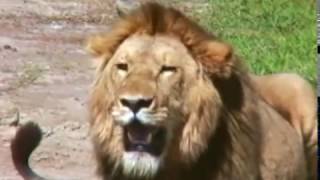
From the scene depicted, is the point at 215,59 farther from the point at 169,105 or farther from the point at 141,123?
the point at 141,123

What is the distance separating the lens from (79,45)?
32.2ft

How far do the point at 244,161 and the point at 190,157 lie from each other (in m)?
0.25

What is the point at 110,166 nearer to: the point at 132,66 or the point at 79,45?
the point at 132,66

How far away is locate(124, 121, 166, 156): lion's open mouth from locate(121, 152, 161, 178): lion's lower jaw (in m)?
0.02

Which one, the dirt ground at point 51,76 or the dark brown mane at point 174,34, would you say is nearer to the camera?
the dark brown mane at point 174,34

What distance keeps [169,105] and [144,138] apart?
0.13 metres

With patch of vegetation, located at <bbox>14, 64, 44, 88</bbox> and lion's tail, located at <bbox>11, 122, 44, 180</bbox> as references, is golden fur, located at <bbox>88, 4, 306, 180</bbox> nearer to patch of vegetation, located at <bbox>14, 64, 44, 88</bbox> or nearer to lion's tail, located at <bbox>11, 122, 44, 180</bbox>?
lion's tail, located at <bbox>11, 122, 44, 180</bbox>

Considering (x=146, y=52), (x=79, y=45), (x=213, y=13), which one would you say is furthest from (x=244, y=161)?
(x=213, y=13)

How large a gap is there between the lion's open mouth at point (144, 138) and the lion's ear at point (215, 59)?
0.95 ft

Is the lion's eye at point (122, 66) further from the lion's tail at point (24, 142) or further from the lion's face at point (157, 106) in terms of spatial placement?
the lion's tail at point (24, 142)

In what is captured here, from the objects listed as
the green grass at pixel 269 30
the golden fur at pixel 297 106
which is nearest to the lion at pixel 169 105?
the golden fur at pixel 297 106

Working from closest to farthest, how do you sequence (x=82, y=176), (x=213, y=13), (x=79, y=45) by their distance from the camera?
1. (x=82, y=176)
2. (x=79, y=45)
3. (x=213, y=13)

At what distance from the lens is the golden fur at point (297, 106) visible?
4.98 meters

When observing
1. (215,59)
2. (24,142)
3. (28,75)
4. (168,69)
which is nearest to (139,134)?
(168,69)
